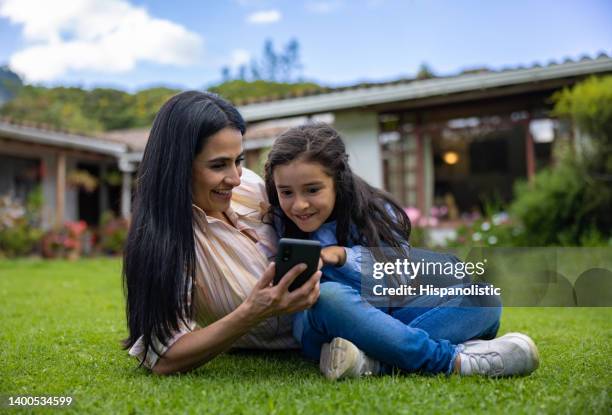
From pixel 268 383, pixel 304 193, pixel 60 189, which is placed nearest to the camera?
pixel 268 383

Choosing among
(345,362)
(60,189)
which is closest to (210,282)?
(345,362)

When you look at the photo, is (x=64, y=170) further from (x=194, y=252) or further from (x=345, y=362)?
(x=345, y=362)

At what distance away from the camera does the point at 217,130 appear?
256 centimetres

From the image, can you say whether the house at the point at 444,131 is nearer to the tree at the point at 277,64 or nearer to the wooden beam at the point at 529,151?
the wooden beam at the point at 529,151

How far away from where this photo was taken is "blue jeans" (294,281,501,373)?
2.29 m

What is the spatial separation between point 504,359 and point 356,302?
60 cm

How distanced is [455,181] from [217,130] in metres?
8.98

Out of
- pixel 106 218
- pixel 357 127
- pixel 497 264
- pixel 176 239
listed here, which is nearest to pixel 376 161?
pixel 357 127

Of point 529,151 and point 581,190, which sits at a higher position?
point 529,151

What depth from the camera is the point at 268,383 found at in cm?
227

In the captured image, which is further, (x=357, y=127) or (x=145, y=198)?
(x=357, y=127)

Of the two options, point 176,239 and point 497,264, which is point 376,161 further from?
point 176,239

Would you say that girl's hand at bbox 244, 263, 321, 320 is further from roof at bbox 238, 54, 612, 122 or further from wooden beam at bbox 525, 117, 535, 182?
wooden beam at bbox 525, 117, 535, 182

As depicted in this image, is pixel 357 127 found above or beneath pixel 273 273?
above
